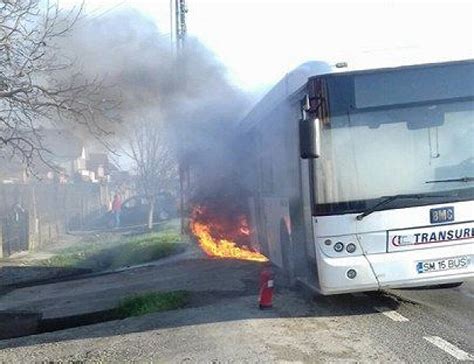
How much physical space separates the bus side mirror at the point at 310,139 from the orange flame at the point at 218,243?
7.12m

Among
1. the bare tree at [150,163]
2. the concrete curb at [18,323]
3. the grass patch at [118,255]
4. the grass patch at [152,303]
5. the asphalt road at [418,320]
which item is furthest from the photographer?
the bare tree at [150,163]

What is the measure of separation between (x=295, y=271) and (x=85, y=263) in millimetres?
9879

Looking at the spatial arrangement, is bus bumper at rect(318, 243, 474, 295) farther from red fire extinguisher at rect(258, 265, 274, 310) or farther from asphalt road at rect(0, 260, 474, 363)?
red fire extinguisher at rect(258, 265, 274, 310)

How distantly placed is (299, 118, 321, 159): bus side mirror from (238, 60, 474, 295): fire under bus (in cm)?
1

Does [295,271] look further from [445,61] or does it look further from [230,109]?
[230,109]

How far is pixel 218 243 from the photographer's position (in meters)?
14.2

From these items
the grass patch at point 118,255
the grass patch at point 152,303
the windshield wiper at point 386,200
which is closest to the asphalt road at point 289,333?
the grass patch at point 152,303

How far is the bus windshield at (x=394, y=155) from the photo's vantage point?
617 centimetres

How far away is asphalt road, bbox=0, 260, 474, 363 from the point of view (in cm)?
536

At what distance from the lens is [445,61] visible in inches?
249

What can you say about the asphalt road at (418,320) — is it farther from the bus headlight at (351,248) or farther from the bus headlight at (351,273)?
the bus headlight at (351,248)

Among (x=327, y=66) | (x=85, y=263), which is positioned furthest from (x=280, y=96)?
(x=85, y=263)

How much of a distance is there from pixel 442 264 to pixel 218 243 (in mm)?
8448

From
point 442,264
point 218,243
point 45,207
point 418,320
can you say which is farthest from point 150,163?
point 442,264
